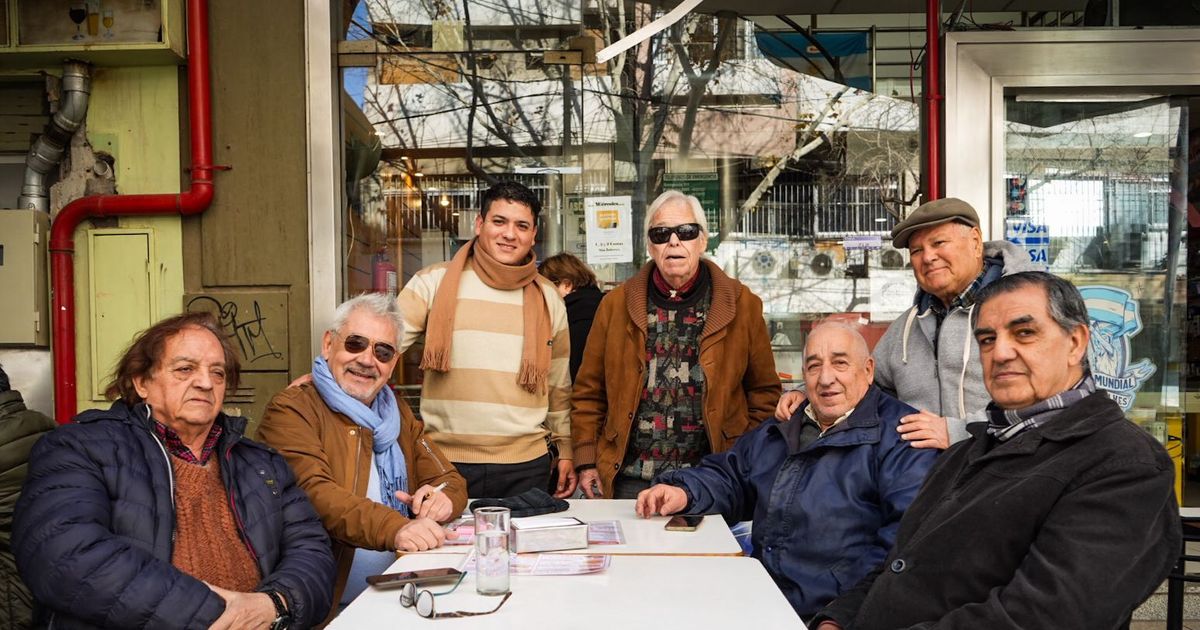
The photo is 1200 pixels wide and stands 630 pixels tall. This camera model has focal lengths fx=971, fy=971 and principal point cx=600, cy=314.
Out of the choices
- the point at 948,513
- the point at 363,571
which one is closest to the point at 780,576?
the point at 948,513

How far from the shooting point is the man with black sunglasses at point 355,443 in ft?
9.46

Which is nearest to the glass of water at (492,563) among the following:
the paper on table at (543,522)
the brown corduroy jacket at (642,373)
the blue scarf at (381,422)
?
the paper on table at (543,522)

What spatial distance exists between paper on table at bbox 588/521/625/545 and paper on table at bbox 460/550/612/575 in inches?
6.5

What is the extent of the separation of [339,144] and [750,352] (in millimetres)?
2391

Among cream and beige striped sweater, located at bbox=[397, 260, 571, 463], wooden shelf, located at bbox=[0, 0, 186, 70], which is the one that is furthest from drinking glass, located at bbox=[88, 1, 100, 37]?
cream and beige striped sweater, located at bbox=[397, 260, 571, 463]

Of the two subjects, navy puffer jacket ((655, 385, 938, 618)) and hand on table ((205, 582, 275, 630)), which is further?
navy puffer jacket ((655, 385, 938, 618))

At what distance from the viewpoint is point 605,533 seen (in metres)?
2.77

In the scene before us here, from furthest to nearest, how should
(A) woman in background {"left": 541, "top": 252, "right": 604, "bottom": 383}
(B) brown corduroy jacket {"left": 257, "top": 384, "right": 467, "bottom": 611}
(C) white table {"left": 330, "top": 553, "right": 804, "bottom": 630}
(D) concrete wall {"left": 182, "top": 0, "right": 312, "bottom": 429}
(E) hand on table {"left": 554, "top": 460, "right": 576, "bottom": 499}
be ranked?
1. (D) concrete wall {"left": 182, "top": 0, "right": 312, "bottom": 429}
2. (A) woman in background {"left": 541, "top": 252, "right": 604, "bottom": 383}
3. (E) hand on table {"left": 554, "top": 460, "right": 576, "bottom": 499}
4. (B) brown corduroy jacket {"left": 257, "top": 384, "right": 467, "bottom": 611}
5. (C) white table {"left": 330, "top": 553, "right": 804, "bottom": 630}

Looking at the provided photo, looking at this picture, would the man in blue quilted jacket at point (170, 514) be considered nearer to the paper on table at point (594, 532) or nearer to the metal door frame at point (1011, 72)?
the paper on table at point (594, 532)

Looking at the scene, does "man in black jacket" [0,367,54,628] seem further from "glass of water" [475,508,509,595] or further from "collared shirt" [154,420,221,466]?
"glass of water" [475,508,509,595]

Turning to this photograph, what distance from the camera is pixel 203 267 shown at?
4734 millimetres

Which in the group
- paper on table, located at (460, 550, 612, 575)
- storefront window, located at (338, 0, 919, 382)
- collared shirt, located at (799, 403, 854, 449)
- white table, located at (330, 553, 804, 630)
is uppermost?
storefront window, located at (338, 0, 919, 382)

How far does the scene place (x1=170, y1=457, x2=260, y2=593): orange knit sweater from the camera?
8.22ft

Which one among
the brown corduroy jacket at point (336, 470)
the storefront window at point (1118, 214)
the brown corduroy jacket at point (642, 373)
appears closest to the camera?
the brown corduroy jacket at point (336, 470)
